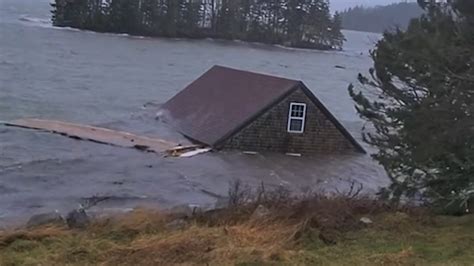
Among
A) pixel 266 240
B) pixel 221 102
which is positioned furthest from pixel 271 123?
pixel 266 240

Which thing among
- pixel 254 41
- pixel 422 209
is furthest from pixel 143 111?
pixel 254 41

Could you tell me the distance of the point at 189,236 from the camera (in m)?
10.1

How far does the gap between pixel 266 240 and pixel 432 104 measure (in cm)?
481

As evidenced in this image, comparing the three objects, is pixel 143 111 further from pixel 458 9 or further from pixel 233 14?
pixel 233 14

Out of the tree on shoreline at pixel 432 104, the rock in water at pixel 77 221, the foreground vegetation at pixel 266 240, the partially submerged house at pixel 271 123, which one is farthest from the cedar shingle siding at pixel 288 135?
the foreground vegetation at pixel 266 240

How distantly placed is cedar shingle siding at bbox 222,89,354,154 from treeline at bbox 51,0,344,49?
67551 mm

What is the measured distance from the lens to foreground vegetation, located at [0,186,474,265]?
874 centimetres

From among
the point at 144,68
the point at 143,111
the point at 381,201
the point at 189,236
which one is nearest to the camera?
the point at 189,236

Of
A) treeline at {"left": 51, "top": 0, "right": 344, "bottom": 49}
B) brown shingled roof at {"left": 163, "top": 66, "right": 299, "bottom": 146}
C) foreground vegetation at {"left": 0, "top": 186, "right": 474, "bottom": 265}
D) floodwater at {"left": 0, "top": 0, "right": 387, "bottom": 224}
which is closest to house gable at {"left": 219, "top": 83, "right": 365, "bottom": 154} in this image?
brown shingled roof at {"left": 163, "top": 66, "right": 299, "bottom": 146}

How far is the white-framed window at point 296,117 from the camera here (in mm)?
33312

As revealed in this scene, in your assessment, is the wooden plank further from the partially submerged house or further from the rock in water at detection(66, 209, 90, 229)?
the rock in water at detection(66, 209, 90, 229)

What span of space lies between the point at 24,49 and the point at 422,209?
6359 cm

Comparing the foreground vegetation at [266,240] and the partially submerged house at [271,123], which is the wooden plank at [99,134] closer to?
the partially submerged house at [271,123]

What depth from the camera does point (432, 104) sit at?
42.5ft
